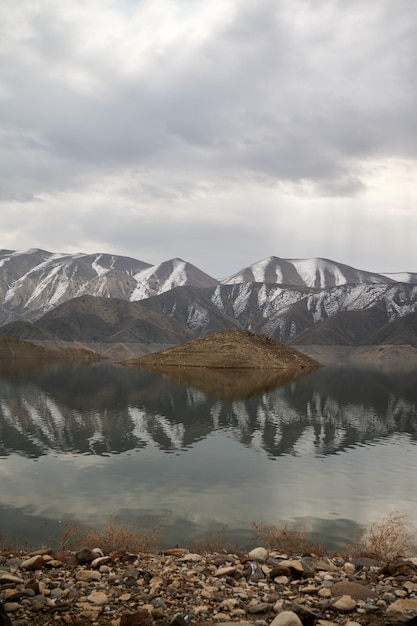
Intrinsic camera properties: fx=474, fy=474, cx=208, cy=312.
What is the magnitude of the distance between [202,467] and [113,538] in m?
15.2

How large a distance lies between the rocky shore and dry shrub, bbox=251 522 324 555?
57.5 inches

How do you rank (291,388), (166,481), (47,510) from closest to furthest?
(47,510)
(166,481)
(291,388)

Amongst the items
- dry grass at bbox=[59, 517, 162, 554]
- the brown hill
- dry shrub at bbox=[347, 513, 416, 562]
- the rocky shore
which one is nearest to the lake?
dry grass at bbox=[59, 517, 162, 554]

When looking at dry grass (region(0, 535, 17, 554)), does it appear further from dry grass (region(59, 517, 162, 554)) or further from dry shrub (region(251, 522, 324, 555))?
dry shrub (region(251, 522, 324, 555))

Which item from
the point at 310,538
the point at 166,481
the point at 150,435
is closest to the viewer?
the point at 310,538

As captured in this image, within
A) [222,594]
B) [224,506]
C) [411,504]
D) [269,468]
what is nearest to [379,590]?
[222,594]

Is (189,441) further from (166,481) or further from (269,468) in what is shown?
(166,481)

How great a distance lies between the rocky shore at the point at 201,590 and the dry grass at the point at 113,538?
1736 mm

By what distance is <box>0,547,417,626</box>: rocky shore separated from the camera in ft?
38.4

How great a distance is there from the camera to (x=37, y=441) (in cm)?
4219

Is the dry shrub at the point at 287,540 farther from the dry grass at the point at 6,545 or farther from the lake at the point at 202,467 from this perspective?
the dry grass at the point at 6,545

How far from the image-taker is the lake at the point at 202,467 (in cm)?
2320

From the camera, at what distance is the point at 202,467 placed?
1337 inches

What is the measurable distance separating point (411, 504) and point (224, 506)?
10.4 m
